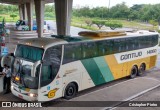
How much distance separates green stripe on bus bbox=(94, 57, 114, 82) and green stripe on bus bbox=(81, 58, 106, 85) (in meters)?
0.20

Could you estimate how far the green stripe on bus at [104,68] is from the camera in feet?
42.5

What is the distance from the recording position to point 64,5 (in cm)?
2173

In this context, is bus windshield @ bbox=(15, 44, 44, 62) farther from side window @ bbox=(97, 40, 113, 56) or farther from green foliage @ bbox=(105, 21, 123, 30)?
green foliage @ bbox=(105, 21, 123, 30)

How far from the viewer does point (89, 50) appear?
12.4m

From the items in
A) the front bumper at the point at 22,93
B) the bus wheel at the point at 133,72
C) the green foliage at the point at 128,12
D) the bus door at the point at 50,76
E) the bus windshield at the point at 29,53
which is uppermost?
the green foliage at the point at 128,12

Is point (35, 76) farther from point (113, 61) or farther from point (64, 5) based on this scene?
point (64, 5)

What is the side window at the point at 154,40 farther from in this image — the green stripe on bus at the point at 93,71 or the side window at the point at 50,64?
the side window at the point at 50,64

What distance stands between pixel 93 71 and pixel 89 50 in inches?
41.2

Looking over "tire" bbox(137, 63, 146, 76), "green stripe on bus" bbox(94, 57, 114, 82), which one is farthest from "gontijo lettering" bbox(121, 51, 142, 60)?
"green stripe on bus" bbox(94, 57, 114, 82)

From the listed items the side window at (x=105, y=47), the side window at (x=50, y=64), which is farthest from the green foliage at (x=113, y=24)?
the side window at (x=50, y=64)

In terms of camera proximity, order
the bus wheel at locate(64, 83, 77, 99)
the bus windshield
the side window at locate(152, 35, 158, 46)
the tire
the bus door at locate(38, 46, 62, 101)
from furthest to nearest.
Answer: the side window at locate(152, 35, 158, 46) → the tire → the bus wheel at locate(64, 83, 77, 99) → the bus windshield → the bus door at locate(38, 46, 62, 101)

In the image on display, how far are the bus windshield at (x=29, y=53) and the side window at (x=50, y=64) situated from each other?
285mm

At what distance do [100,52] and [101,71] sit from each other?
0.95 metres

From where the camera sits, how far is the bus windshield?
1034cm
